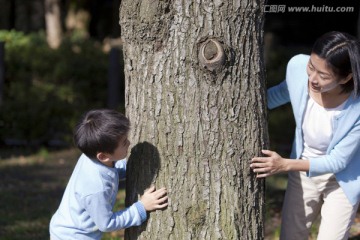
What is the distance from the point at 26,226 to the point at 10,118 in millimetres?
3314

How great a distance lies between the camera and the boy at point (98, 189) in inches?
127

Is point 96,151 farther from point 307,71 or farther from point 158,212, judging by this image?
point 307,71

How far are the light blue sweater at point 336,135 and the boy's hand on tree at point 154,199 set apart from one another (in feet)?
2.44

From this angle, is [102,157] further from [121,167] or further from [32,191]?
[32,191]

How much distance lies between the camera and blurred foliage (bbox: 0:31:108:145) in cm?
906

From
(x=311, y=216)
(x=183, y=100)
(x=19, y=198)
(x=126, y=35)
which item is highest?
(x=126, y=35)

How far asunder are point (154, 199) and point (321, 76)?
0.98m

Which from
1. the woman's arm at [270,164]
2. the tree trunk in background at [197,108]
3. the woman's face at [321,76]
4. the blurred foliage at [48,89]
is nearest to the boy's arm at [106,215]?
the tree trunk in background at [197,108]

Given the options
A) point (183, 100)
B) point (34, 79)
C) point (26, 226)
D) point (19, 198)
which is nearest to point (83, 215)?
point (183, 100)

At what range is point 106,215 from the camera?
322 centimetres

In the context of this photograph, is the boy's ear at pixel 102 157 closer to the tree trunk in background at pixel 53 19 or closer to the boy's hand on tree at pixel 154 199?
the boy's hand on tree at pixel 154 199

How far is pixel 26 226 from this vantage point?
5.91m

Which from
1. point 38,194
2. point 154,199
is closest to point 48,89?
point 38,194

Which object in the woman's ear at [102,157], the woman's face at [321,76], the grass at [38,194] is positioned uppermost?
the woman's face at [321,76]
